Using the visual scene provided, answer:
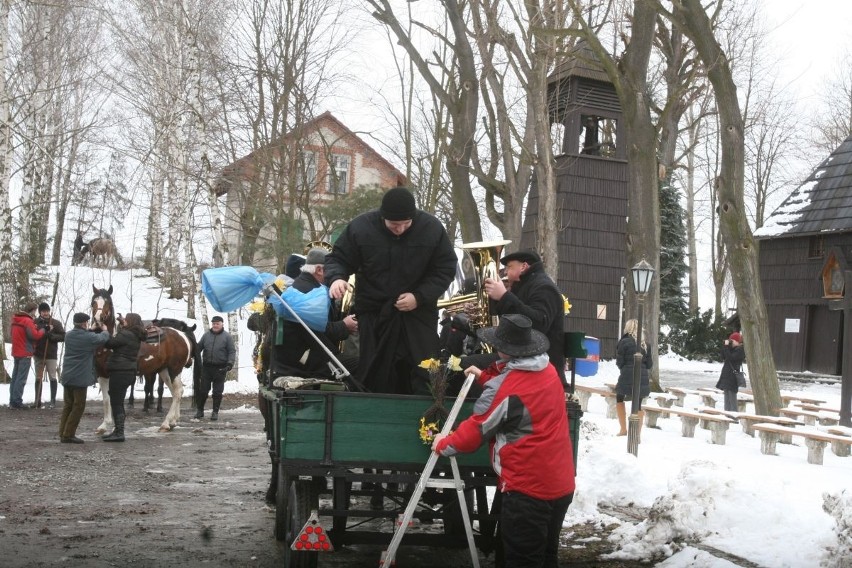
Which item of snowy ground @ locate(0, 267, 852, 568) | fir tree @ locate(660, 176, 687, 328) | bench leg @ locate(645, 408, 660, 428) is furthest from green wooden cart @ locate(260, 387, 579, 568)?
fir tree @ locate(660, 176, 687, 328)

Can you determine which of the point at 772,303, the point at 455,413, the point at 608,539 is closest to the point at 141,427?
the point at 608,539

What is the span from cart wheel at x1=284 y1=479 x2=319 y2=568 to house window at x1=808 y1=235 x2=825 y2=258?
32.2 meters

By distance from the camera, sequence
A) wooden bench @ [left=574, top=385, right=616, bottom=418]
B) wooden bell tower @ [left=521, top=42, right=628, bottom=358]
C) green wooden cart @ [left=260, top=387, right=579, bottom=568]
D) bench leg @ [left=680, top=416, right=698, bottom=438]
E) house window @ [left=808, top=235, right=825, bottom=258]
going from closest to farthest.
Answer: green wooden cart @ [left=260, top=387, right=579, bottom=568] < bench leg @ [left=680, top=416, right=698, bottom=438] < wooden bench @ [left=574, top=385, right=616, bottom=418] < house window @ [left=808, top=235, right=825, bottom=258] < wooden bell tower @ [left=521, top=42, right=628, bottom=358]

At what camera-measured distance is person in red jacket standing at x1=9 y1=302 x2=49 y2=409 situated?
66.3 feet

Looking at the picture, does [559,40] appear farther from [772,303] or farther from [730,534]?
[772,303]

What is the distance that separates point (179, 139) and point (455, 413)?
28407 millimetres

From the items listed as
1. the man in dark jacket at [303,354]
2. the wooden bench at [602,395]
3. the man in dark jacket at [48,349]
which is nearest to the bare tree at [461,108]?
the wooden bench at [602,395]

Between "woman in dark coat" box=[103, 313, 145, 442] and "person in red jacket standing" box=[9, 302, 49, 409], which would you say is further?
"person in red jacket standing" box=[9, 302, 49, 409]

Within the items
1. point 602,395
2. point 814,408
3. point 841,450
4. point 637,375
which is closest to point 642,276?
point 637,375

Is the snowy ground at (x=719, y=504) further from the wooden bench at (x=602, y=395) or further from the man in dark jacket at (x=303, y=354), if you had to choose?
the wooden bench at (x=602, y=395)

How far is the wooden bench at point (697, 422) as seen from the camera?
54.1 feet

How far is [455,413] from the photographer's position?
6.03 meters

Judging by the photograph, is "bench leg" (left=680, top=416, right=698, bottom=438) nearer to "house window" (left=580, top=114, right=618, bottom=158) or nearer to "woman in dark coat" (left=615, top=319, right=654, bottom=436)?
"woman in dark coat" (left=615, top=319, right=654, bottom=436)

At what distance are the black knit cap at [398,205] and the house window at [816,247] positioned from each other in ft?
105
